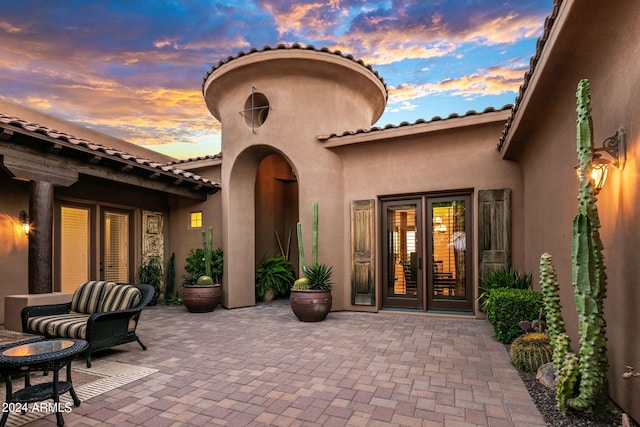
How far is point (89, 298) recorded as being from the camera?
5344 millimetres

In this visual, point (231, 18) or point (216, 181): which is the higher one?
point (231, 18)

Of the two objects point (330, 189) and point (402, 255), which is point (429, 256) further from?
point (330, 189)

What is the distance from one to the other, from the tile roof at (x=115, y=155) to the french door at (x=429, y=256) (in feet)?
16.0

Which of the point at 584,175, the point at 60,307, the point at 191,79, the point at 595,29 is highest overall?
the point at 191,79

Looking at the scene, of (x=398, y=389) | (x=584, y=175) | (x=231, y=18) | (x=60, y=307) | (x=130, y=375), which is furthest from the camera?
(x=231, y=18)

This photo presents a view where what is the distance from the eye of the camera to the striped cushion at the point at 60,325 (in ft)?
14.5

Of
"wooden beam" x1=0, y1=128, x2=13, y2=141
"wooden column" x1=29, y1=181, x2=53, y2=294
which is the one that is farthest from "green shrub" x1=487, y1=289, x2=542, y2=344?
"wooden beam" x1=0, y1=128, x2=13, y2=141

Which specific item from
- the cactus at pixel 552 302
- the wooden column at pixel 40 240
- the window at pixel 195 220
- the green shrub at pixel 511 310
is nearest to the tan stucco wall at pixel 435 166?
the green shrub at pixel 511 310

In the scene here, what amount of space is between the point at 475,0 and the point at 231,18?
604 centimetres

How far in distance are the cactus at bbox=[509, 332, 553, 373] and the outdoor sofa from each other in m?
4.83

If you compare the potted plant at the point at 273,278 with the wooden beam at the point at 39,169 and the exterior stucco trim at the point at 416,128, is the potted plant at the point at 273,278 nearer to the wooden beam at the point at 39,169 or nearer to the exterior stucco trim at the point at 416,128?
the exterior stucco trim at the point at 416,128

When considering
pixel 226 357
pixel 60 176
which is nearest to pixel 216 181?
pixel 60 176

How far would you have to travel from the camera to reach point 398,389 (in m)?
3.53

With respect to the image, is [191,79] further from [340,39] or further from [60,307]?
[60,307]
